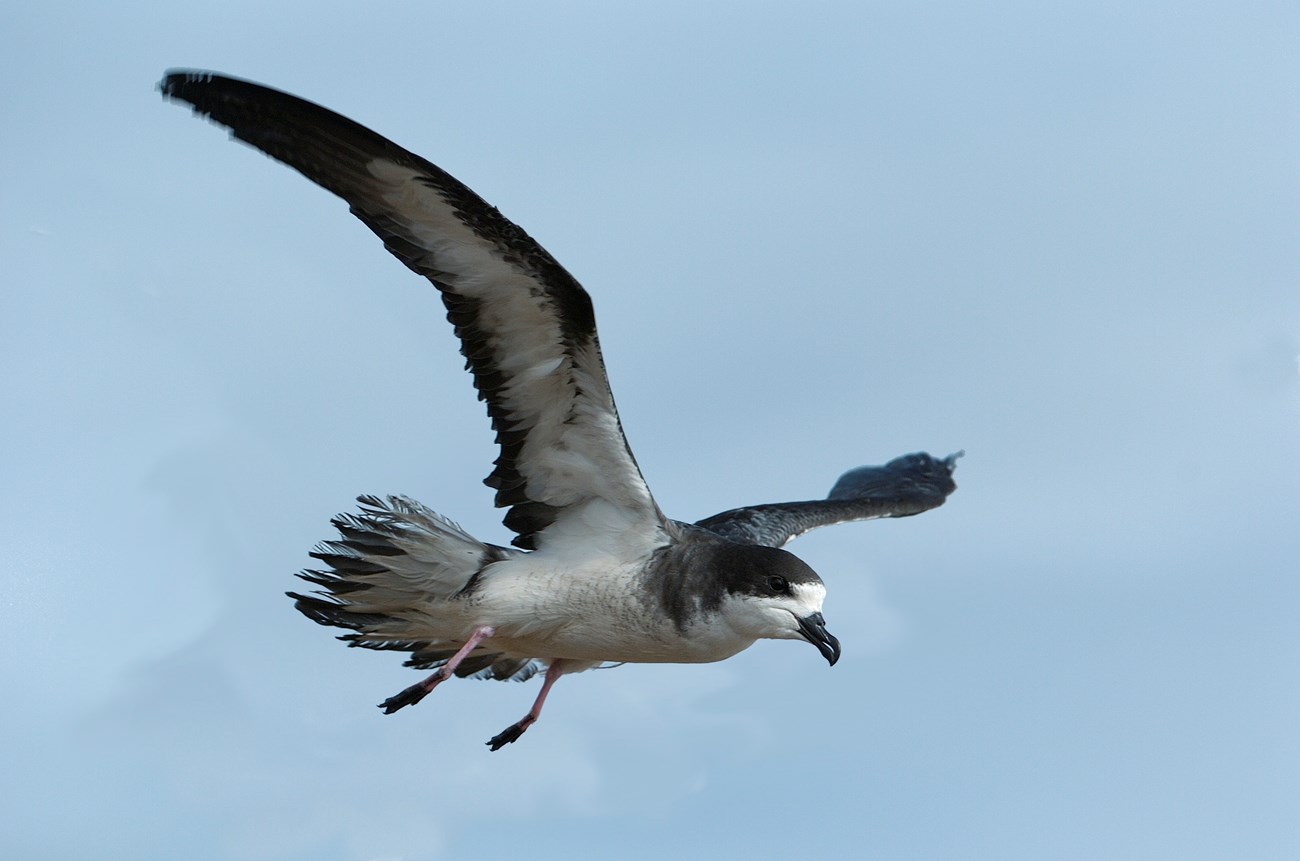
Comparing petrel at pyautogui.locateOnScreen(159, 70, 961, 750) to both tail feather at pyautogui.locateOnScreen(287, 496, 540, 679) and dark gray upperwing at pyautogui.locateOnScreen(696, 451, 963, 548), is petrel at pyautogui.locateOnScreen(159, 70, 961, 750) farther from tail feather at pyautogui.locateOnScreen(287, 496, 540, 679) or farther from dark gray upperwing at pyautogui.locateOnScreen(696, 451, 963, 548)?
dark gray upperwing at pyautogui.locateOnScreen(696, 451, 963, 548)

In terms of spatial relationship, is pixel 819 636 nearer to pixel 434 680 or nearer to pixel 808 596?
pixel 808 596

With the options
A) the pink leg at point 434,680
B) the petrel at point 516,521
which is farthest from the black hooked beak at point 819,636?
the pink leg at point 434,680

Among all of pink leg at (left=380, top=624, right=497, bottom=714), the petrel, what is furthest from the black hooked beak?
pink leg at (left=380, top=624, right=497, bottom=714)

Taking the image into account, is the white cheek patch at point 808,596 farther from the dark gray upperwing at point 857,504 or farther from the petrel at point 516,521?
the dark gray upperwing at point 857,504

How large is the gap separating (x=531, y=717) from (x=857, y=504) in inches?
175

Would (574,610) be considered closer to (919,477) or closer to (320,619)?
(320,619)

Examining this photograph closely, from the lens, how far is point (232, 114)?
10.9 metres

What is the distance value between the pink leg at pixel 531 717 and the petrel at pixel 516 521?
1.0 inches

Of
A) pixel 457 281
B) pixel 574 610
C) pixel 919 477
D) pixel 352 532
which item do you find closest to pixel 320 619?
pixel 352 532

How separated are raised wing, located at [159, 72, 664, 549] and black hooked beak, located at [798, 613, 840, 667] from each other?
1295mm

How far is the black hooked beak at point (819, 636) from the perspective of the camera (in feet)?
37.3

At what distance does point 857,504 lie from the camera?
16094 millimetres

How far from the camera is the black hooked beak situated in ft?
37.3

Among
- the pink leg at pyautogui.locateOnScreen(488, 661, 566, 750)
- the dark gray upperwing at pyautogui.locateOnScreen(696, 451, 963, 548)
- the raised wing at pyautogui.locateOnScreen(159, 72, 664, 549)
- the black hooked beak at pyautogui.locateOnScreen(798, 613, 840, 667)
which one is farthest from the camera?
the dark gray upperwing at pyautogui.locateOnScreen(696, 451, 963, 548)
